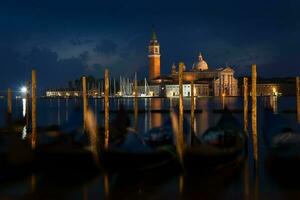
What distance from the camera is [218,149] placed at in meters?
9.82

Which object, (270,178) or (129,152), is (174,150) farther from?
(270,178)

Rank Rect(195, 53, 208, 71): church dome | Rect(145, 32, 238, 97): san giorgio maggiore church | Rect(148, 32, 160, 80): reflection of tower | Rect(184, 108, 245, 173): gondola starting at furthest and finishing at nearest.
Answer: Rect(195, 53, 208, 71): church dome, Rect(148, 32, 160, 80): reflection of tower, Rect(145, 32, 238, 97): san giorgio maggiore church, Rect(184, 108, 245, 173): gondola

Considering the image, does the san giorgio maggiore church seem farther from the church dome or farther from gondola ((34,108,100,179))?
gondola ((34,108,100,179))

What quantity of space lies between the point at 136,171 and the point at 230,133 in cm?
236

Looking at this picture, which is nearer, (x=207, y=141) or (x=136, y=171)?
(x=136, y=171)

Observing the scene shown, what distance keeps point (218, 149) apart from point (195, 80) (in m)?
72.2

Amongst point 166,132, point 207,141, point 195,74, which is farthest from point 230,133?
point 195,74

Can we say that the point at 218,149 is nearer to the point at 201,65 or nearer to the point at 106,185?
the point at 106,185

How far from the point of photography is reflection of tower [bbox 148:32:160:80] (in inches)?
3424

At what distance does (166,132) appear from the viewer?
10875 mm

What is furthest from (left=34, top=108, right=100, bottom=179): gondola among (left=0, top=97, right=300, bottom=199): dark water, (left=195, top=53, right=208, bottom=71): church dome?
(left=195, top=53, right=208, bottom=71): church dome

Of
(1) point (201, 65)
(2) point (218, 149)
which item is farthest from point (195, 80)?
(2) point (218, 149)

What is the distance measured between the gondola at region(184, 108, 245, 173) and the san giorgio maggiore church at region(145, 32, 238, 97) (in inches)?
2661

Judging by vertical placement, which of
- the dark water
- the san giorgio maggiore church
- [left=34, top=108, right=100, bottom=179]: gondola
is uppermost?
the san giorgio maggiore church
